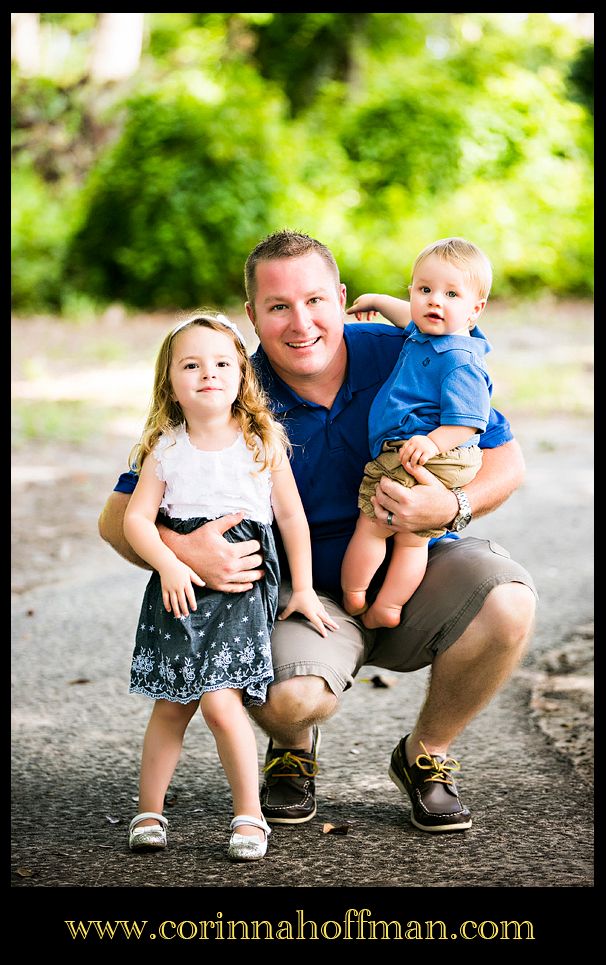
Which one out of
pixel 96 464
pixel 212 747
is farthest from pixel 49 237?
pixel 212 747

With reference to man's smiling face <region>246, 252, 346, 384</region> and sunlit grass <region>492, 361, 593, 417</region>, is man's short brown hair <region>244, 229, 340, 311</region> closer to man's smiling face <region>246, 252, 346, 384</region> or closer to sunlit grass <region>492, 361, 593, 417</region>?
man's smiling face <region>246, 252, 346, 384</region>

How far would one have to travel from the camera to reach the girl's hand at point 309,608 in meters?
3.03

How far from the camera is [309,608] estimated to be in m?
3.03

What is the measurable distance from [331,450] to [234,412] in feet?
1.16

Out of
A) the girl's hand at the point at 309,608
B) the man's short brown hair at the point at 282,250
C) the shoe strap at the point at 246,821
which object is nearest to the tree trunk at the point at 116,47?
the man's short brown hair at the point at 282,250

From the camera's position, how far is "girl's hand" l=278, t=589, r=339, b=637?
303 centimetres

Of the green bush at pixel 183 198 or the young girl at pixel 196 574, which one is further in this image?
the green bush at pixel 183 198

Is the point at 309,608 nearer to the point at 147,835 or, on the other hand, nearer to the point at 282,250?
the point at 147,835

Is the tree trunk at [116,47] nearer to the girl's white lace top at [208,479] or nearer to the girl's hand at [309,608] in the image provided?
the girl's white lace top at [208,479]

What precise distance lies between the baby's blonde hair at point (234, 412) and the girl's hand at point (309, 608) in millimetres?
358
